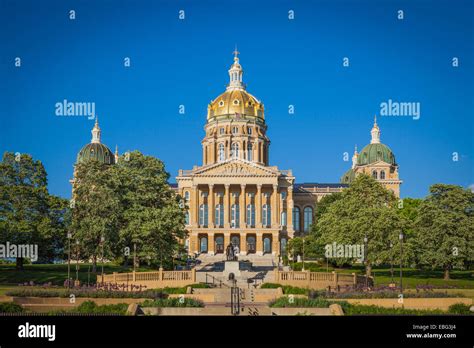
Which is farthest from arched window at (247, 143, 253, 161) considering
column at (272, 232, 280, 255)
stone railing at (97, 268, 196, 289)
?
stone railing at (97, 268, 196, 289)

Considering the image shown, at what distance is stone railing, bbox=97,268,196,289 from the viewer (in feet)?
173

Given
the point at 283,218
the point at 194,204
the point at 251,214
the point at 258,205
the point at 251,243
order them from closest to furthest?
1. the point at 194,204
2. the point at 258,205
3. the point at 251,243
4. the point at 251,214
5. the point at 283,218

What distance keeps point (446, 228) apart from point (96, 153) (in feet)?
246

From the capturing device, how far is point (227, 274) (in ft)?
206

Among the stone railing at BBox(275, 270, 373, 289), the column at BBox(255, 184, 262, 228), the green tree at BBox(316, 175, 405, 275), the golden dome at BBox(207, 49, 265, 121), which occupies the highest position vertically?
the golden dome at BBox(207, 49, 265, 121)

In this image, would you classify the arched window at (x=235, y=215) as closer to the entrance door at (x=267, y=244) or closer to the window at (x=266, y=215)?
the window at (x=266, y=215)

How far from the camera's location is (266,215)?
11106cm

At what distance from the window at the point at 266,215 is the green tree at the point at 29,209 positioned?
161 feet

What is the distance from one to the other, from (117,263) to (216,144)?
5123 centimetres

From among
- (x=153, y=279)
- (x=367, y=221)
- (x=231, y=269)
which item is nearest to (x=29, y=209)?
(x=153, y=279)

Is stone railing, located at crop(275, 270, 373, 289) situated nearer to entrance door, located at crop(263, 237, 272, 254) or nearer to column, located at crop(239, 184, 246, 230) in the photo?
column, located at crop(239, 184, 246, 230)

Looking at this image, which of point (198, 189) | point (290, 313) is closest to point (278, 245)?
point (198, 189)

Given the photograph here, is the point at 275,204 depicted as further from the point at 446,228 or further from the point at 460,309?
the point at 460,309

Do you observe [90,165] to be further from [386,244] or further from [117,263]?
[386,244]
